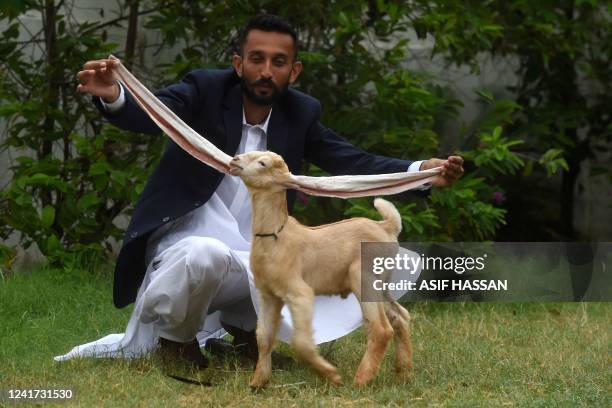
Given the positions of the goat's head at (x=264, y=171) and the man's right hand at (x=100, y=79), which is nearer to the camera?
the goat's head at (x=264, y=171)

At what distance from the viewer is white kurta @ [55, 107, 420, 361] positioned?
4609 millimetres

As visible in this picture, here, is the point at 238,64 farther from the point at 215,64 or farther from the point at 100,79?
the point at 215,64

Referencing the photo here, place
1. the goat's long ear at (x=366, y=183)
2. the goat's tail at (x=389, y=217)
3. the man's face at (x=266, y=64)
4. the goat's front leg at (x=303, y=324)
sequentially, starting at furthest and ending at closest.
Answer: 1. the man's face at (x=266, y=64)
2. the goat's tail at (x=389, y=217)
3. the goat's long ear at (x=366, y=183)
4. the goat's front leg at (x=303, y=324)

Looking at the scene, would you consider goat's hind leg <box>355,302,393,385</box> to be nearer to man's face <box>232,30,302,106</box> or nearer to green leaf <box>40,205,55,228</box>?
man's face <box>232,30,302,106</box>

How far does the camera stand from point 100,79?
172 inches

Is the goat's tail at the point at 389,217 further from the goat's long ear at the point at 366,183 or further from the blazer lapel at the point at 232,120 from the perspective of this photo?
the blazer lapel at the point at 232,120

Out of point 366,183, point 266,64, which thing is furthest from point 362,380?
point 266,64

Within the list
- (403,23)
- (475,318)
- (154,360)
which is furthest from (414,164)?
(403,23)

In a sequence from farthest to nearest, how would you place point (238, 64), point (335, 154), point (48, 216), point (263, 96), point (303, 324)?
1. point (48, 216)
2. point (335, 154)
3. point (238, 64)
4. point (263, 96)
5. point (303, 324)


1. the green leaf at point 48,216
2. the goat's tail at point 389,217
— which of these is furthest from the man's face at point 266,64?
the green leaf at point 48,216

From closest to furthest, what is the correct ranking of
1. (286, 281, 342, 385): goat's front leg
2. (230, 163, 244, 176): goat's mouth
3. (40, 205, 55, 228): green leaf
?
(286, 281, 342, 385): goat's front leg → (230, 163, 244, 176): goat's mouth → (40, 205, 55, 228): green leaf

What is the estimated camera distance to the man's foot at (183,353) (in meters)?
4.81

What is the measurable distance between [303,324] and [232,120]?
1.13 m

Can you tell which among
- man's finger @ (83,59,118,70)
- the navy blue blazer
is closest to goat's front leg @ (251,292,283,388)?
the navy blue blazer
